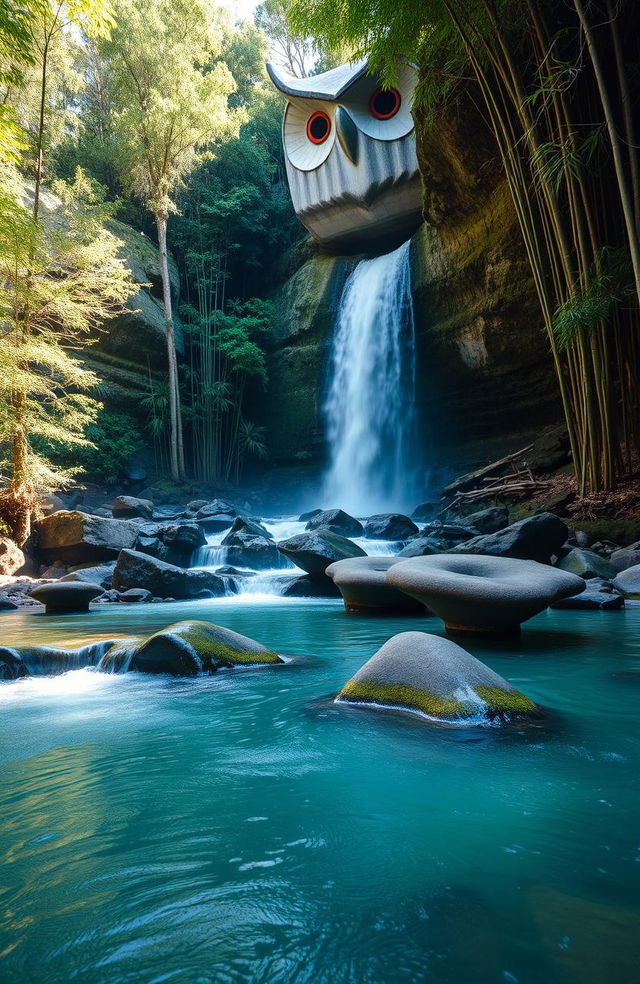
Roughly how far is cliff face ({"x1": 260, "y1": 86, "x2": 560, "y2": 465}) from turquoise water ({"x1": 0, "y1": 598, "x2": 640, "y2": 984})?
11675 mm

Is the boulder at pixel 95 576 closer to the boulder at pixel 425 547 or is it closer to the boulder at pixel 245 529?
the boulder at pixel 245 529

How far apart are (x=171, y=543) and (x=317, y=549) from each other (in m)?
3.63

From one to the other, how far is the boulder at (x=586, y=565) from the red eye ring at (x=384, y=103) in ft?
52.3

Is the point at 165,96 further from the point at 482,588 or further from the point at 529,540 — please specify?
the point at 482,588

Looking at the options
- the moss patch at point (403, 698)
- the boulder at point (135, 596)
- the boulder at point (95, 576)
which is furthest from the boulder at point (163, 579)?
the moss patch at point (403, 698)

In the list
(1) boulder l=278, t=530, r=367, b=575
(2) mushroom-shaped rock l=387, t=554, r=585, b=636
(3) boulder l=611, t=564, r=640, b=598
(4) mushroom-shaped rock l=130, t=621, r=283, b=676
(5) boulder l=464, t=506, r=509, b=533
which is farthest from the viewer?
(5) boulder l=464, t=506, r=509, b=533

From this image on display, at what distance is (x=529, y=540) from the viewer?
22.0ft

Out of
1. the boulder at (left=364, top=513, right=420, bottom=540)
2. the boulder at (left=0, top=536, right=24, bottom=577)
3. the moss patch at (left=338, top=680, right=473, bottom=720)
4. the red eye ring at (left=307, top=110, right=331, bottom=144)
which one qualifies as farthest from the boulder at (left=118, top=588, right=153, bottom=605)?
the red eye ring at (left=307, top=110, right=331, bottom=144)

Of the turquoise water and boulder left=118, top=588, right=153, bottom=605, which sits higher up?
boulder left=118, top=588, right=153, bottom=605

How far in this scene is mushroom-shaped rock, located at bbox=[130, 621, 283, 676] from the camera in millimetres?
3438

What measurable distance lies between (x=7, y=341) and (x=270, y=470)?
12095mm

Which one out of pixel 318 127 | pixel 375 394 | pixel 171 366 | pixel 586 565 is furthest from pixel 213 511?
pixel 318 127

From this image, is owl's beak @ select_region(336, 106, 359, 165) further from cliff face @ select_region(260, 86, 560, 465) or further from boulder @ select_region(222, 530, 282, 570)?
boulder @ select_region(222, 530, 282, 570)

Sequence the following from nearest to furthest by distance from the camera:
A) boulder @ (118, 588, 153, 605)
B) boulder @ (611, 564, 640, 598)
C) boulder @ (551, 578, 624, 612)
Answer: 1. boulder @ (551, 578, 624, 612)
2. boulder @ (611, 564, 640, 598)
3. boulder @ (118, 588, 153, 605)
